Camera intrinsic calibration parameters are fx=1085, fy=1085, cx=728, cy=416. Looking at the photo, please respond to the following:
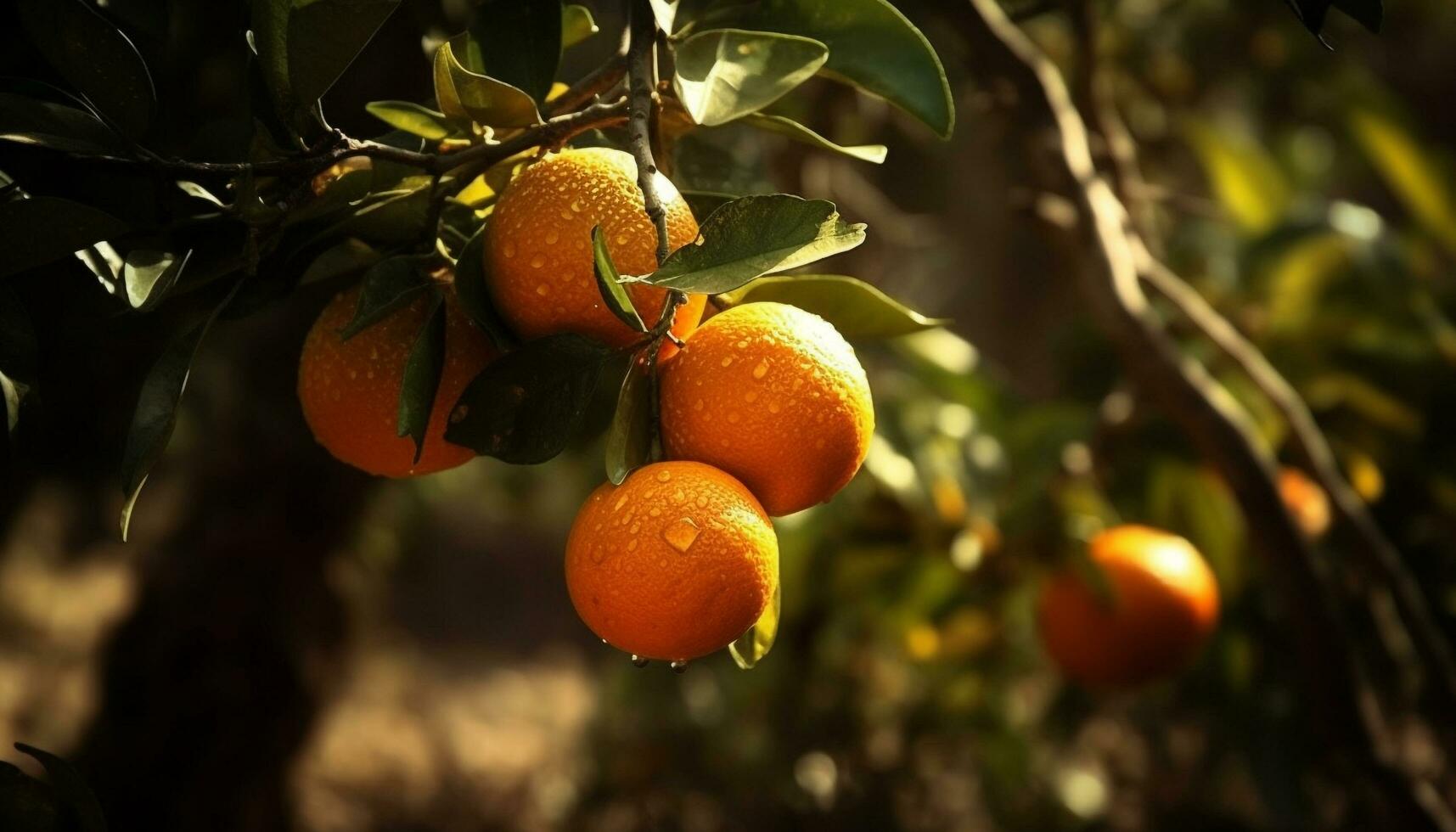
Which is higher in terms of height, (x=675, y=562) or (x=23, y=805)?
(x=675, y=562)

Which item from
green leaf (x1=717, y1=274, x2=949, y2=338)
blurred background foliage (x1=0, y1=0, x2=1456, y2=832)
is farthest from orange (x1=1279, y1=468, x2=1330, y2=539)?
green leaf (x1=717, y1=274, x2=949, y2=338)

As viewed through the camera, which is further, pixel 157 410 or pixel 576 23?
pixel 576 23

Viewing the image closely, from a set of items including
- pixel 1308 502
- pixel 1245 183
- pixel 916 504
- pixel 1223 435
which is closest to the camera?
pixel 1223 435

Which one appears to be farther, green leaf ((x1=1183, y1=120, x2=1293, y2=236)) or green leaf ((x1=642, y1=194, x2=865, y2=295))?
green leaf ((x1=1183, y1=120, x2=1293, y2=236))

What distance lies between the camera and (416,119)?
1.67 ft

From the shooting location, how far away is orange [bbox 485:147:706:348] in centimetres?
44

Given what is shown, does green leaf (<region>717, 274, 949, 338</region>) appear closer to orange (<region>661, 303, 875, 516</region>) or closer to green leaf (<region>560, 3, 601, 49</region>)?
orange (<region>661, 303, 875, 516</region>)

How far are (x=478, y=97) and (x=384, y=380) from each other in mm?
134

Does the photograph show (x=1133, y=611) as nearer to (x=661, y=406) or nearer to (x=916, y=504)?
(x=916, y=504)

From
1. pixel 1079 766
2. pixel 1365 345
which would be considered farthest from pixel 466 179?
pixel 1079 766

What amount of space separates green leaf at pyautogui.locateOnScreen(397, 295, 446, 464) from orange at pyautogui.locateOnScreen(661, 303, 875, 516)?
10cm

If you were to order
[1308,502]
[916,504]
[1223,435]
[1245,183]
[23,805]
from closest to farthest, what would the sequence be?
[23,805] → [1223,435] → [916,504] → [1308,502] → [1245,183]

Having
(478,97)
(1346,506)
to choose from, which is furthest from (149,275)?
(1346,506)

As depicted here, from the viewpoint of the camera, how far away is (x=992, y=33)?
967 millimetres
